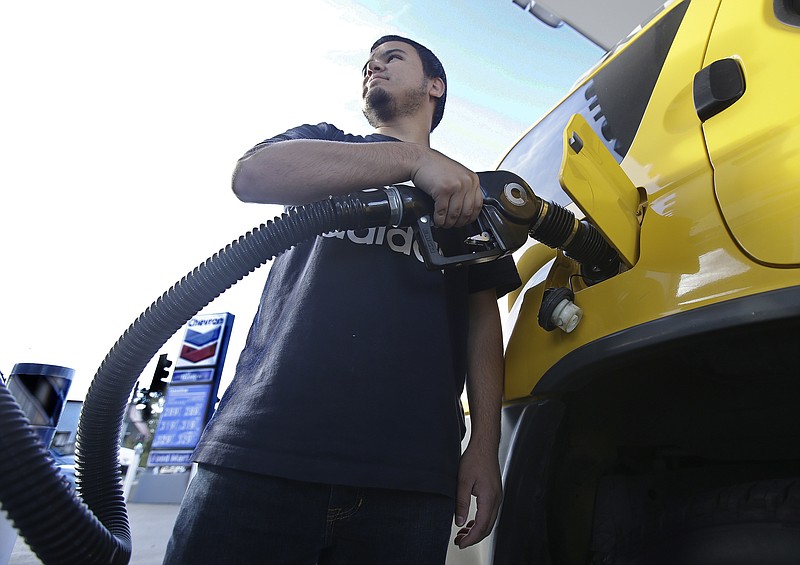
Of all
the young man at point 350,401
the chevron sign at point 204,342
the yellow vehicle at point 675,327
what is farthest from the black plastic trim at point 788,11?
the chevron sign at point 204,342

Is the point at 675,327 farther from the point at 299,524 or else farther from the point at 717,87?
the point at 299,524

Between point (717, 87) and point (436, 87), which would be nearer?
point (717, 87)

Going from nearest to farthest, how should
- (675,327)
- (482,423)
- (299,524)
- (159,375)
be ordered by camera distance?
(675,327) < (299,524) < (482,423) < (159,375)

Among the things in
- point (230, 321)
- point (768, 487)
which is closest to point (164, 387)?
point (230, 321)

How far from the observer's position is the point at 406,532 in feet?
3.57

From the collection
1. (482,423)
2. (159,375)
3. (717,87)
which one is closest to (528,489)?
(482,423)

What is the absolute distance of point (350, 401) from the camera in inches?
43.2

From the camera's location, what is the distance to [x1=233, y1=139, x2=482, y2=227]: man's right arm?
1.16 metres

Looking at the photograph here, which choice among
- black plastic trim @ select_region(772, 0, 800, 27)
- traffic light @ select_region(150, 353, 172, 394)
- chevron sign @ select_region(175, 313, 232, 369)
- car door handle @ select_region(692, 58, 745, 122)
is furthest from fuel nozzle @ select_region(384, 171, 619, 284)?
chevron sign @ select_region(175, 313, 232, 369)

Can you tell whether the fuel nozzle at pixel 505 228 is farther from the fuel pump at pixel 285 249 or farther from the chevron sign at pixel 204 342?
the chevron sign at pixel 204 342

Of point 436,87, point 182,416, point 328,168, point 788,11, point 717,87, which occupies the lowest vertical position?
point 182,416

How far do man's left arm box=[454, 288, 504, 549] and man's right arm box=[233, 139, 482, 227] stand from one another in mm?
437

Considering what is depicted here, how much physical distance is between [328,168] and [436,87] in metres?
0.93

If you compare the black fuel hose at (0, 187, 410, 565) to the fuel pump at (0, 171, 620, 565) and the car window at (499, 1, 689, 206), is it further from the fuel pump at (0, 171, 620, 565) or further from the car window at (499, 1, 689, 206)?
the car window at (499, 1, 689, 206)
